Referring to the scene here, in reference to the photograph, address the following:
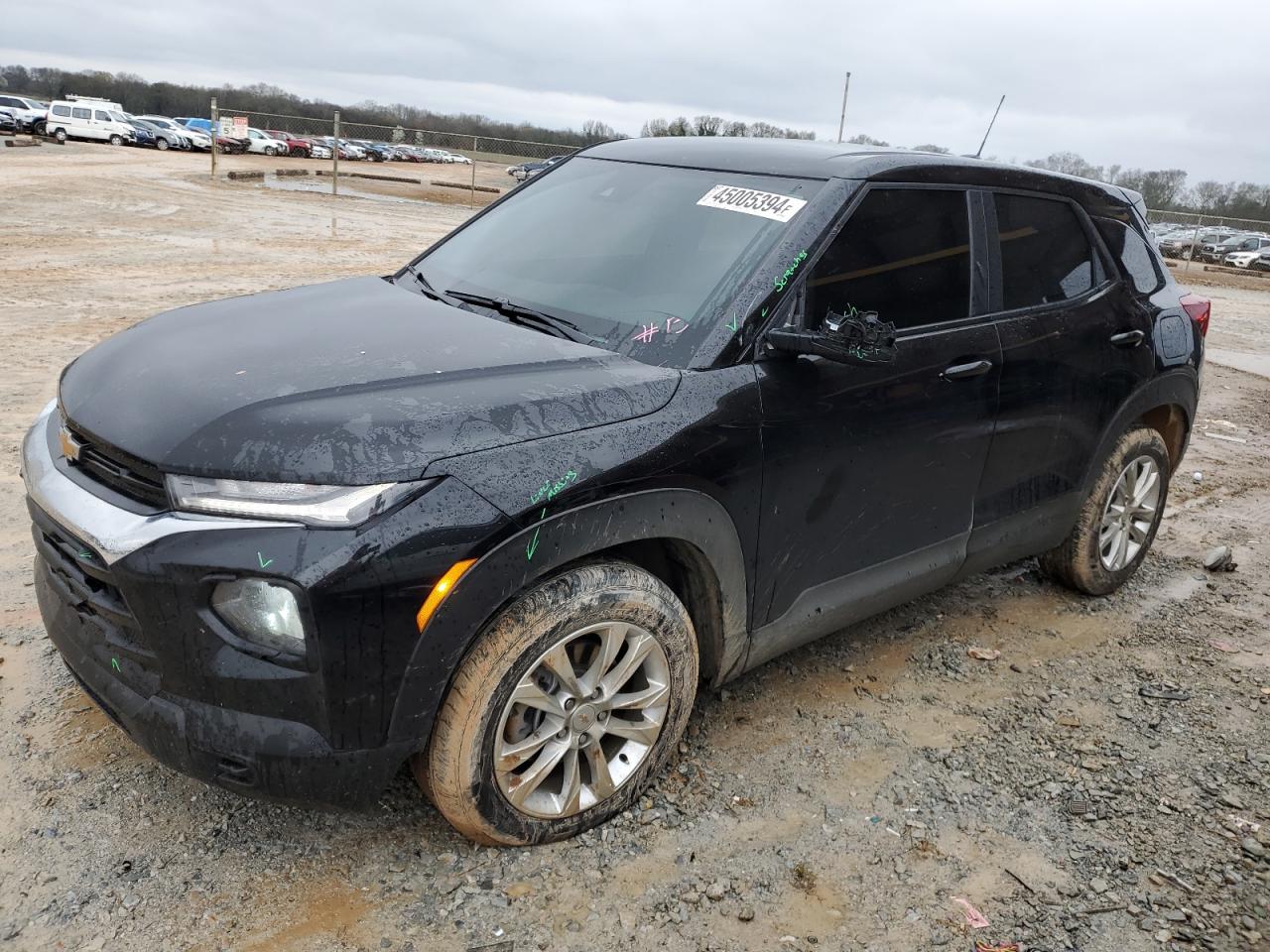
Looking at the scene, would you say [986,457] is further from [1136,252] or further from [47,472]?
[47,472]

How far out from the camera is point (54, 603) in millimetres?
2629

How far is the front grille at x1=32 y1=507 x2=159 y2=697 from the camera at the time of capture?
2324mm

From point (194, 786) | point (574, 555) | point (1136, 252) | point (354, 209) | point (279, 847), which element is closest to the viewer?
point (574, 555)

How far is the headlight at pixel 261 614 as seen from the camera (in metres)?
2.19

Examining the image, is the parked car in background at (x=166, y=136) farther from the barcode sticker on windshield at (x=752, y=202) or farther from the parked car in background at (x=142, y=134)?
the barcode sticker on windshield at (x=752, y=202)

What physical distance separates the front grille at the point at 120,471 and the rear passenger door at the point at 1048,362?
272cm

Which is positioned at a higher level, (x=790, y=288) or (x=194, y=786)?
(x=790, y=288)

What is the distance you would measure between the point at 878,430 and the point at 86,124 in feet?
160

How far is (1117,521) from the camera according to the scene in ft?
15.0

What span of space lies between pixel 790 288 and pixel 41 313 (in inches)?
318

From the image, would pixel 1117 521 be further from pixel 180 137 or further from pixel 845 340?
pixel 180 137

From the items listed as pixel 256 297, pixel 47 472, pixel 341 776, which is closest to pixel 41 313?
pixel 256 297

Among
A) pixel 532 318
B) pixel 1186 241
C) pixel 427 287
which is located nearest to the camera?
pixel 532 318

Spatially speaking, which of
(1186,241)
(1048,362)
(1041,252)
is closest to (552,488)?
(1048,362)
